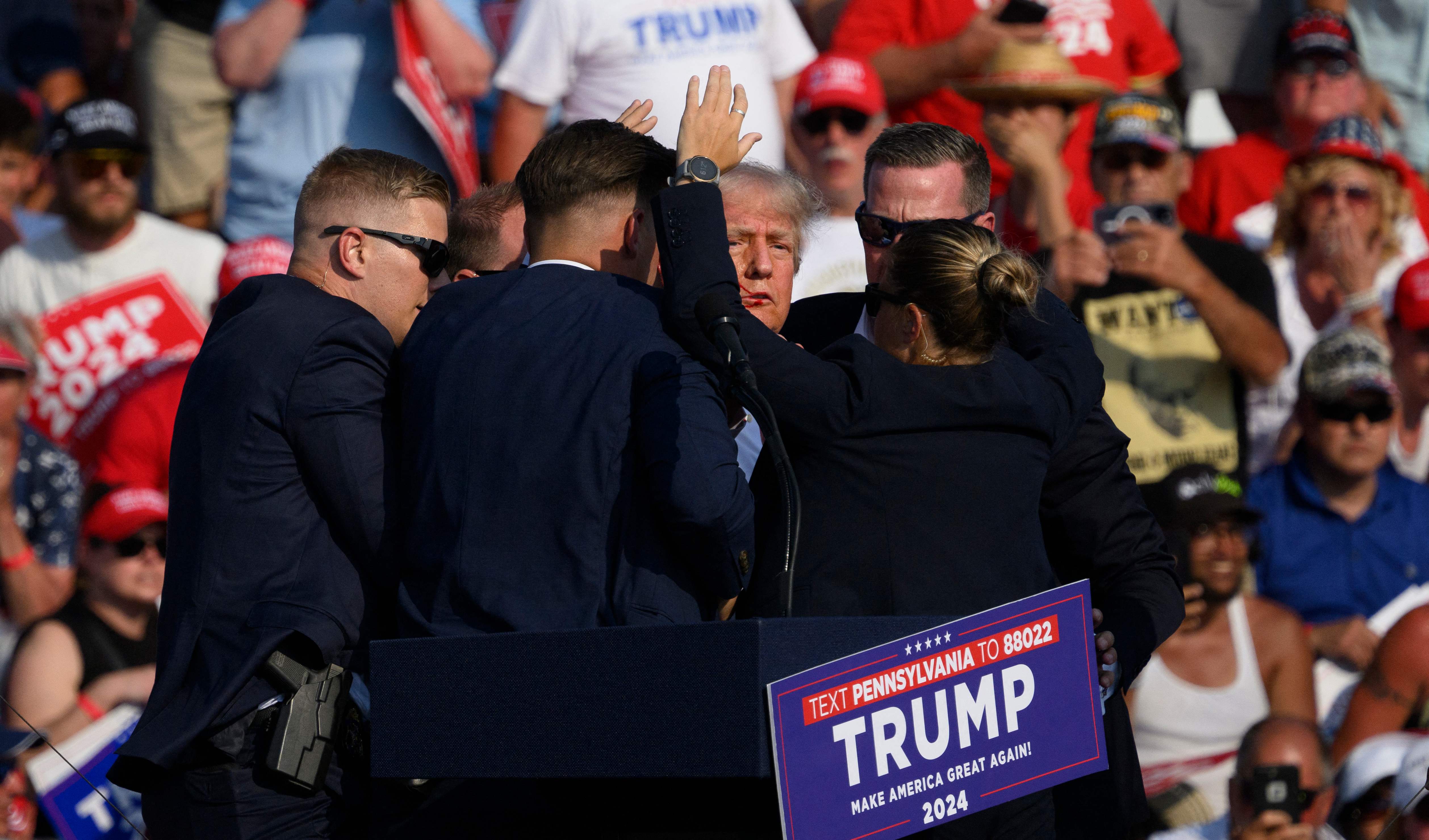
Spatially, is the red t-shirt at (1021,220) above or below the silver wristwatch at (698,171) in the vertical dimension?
below

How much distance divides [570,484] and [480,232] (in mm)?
1451

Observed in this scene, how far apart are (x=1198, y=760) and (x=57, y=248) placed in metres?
4.35

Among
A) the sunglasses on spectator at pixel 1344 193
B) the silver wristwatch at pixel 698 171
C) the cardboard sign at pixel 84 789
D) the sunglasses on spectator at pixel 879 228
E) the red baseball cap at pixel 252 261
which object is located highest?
the silver wristwatch at pixel 698 171

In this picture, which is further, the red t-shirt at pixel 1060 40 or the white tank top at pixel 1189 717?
the red t-shirt at pixel 1060 40

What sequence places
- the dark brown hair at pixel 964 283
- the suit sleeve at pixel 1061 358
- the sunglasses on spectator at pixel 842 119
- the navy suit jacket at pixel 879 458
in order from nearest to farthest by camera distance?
the navy suit jacket at pixel 879 458, the dark brown hair at pixel 964 283, the suit sleeve at pixel 1061 358, the sunglasses on spectator at pixel 842 119

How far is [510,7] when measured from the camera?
6.18 m

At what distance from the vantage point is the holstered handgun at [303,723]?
2480mm

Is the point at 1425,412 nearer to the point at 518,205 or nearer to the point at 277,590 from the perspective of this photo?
the point at 518,205

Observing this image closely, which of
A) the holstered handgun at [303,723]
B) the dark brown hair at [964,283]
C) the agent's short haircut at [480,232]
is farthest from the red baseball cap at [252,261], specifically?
the dark brown hair at [964,283]

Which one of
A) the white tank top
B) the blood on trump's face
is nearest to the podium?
the blood on trump's face

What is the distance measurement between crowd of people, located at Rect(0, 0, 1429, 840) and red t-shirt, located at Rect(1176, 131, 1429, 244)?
1 cm

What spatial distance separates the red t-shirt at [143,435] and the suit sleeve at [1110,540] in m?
3.55

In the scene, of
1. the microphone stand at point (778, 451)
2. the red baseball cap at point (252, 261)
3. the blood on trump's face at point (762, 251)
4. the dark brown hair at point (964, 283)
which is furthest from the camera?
the red baseball cap at point (252, 261)

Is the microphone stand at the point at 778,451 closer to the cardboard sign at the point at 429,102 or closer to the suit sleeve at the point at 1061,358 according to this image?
the suit sleeve at the point at 1061,358
